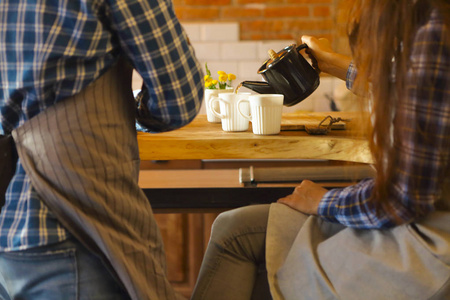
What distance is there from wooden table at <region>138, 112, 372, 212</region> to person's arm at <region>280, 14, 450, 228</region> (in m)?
0.39

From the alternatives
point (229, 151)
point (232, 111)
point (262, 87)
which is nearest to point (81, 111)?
point (229, 151)

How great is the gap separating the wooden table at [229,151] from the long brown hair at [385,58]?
0.37m

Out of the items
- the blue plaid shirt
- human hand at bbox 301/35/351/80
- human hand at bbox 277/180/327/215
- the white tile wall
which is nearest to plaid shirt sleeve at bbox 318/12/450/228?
human hand at bbox 277/180/327/215

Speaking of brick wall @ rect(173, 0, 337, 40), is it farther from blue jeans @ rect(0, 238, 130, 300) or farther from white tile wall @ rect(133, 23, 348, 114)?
blue jeans @ rect(0, 238, 130, 300)

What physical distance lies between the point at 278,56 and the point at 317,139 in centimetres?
28

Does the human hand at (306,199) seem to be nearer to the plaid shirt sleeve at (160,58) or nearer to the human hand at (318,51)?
the plaid shirt sleeve at (160,58)

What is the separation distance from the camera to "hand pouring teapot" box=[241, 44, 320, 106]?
1.54m

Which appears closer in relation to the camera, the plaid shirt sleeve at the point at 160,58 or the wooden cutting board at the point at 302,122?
the plaid shirt sleeve at the point at 160,58

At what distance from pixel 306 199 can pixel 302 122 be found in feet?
1.99

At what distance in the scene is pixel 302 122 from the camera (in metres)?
1.73

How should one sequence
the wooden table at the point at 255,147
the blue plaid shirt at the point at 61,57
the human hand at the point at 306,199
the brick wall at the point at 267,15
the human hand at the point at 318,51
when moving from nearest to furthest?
1. the blue plaid shirt at the point at 61,57
2. the human hand at the point at 306,199
3. the wooden table at the point at 255,147
4. the human hand at the point at 318,51
5. the brick wall at the point at 267,15

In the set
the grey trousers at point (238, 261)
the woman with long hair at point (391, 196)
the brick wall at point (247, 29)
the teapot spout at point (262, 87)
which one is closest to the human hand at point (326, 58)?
the teapot spout at point (262, 87)

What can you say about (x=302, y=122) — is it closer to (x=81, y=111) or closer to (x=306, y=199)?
(x=306, y=199)

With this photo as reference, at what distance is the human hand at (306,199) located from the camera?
3.74ft
